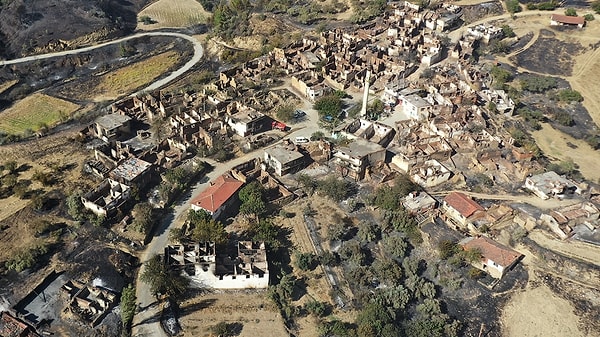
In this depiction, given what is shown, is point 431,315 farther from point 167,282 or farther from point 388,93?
point 388,93

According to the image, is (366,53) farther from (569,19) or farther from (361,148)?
(569,19)

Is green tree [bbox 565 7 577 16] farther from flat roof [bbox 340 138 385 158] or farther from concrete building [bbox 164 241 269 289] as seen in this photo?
concrete building [bbox 164 241 269 289]

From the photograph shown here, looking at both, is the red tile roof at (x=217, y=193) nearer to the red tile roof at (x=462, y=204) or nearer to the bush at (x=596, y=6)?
the red tile roof at (x=462, y=204)

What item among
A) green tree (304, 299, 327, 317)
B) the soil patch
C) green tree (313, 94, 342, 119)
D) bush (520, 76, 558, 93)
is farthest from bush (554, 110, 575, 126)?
green tree (304, 299, 327, 317)

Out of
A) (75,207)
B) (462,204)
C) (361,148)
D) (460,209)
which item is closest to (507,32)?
(361,148)

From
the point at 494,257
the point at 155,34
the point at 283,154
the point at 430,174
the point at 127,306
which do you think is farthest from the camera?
the point at 155,34

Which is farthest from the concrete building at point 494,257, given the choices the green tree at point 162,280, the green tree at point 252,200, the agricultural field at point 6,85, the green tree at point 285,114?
the agricultural field at point 6,85

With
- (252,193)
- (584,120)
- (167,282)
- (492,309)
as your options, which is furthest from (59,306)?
(584,120)
